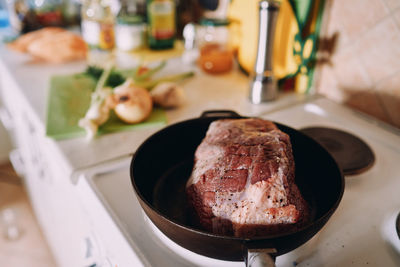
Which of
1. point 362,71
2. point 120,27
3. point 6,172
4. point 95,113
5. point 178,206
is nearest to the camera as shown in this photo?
point 178,206

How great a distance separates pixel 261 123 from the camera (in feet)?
1.96

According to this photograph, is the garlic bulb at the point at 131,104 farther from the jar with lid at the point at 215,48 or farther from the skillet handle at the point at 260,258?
the skillet handle at the point at 260,258

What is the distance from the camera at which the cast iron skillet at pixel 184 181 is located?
15.8 inches

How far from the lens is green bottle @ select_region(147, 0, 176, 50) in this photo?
133 cm

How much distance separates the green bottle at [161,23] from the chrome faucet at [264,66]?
22.9 inches

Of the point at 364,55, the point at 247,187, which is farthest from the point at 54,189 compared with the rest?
the point at 364,55

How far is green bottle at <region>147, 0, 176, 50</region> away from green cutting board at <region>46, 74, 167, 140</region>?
1.39 feet

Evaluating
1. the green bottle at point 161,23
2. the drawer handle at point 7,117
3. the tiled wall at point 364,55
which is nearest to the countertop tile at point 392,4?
the tiled wall at point 364,55

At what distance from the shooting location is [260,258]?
0.36m

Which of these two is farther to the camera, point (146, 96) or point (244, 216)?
point (146, 96)

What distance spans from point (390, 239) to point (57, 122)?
2.60 feet

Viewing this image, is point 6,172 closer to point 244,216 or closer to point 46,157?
point 46,157

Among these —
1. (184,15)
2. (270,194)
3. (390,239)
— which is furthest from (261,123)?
(184,15)

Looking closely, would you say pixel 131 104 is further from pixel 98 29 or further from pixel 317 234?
pixel 98 29
